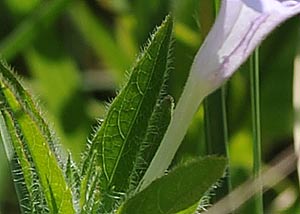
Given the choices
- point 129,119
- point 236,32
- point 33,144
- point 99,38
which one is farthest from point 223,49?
point 99,38

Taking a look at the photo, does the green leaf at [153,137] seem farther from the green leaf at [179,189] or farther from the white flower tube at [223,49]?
the green leaf at [179,189]

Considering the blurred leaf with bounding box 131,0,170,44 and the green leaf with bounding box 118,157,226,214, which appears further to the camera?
the blurred leaf with bounding box 131,0,170,44

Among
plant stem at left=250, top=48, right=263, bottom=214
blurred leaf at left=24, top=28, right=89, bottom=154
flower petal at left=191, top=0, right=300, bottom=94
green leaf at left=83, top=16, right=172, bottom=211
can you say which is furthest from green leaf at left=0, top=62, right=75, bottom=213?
blurred leaf at left=24, top=28, right=89, bottom=154

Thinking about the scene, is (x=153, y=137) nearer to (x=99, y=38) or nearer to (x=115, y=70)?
(x=115, y=70)

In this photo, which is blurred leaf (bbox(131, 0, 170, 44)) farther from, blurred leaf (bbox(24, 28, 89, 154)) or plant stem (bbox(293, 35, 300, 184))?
plant stem (bbox(293, 35, 300, 184))

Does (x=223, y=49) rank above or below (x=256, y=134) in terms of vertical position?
above

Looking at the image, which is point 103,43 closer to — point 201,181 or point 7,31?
point 7,31
